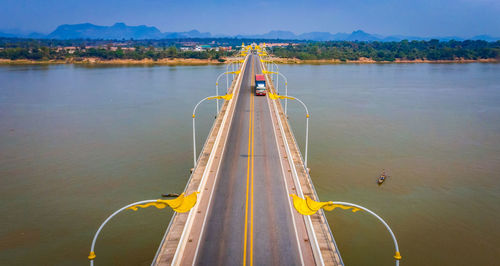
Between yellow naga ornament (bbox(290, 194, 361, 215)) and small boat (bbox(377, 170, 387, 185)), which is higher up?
yellow naga ornament (bbox(290, 194, 361, 215))

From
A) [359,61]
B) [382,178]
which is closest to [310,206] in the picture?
[382,178]

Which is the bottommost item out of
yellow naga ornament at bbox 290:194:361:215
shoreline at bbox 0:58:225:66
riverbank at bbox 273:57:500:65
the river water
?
the river water

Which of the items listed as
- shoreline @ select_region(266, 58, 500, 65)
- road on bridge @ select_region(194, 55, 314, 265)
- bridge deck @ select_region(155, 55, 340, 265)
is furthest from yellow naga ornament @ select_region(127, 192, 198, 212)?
shoreline @ select_region(266, 58, 500, 65)

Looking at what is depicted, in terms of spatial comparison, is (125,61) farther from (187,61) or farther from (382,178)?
(382,178)

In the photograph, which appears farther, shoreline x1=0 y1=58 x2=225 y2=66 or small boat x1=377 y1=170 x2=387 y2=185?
shoreline x1=0 y1=58 x2=225 y2=66

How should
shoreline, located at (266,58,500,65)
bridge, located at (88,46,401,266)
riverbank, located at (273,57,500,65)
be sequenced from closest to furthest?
bridge, located at (88,46,401,266), shoreline, located at (266,58,500,65), riverbank, located at (273,57,500,65)

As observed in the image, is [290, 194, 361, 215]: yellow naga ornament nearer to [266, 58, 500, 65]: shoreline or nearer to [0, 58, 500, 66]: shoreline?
[0, 58, 500, 66]: shoreline

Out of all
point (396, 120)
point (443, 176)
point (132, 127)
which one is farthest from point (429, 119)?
point (132, 127)
